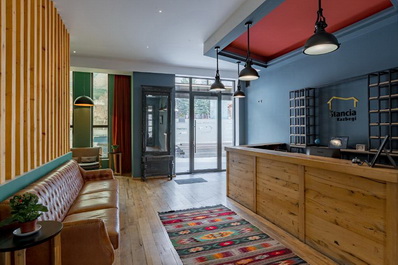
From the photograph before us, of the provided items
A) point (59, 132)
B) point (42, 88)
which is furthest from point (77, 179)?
point (42, 88)

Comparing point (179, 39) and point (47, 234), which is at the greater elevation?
point (179, 39)

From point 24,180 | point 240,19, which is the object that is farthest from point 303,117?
point 24,180

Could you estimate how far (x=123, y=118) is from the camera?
7645 mm

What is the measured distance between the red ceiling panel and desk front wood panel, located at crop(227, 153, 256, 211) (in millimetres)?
2429

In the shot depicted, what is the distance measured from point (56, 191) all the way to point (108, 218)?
2.37 feet

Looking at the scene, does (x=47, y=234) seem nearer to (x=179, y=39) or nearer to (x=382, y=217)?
(x=382, y=217)

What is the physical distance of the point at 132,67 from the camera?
6621mm

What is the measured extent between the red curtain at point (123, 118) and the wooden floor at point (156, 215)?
3.54 ft

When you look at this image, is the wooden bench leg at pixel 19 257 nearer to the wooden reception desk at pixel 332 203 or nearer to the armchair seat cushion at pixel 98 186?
the armchair seat cushion at pixel 98 186

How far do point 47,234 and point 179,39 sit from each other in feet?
14.2

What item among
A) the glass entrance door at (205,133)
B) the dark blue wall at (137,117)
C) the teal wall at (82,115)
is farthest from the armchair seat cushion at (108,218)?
the teal wall at (82,115)

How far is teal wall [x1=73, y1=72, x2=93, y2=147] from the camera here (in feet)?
24.3

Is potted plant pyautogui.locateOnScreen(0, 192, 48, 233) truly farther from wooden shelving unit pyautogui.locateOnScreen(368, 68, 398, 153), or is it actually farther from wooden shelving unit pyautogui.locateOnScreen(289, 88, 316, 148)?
wooden shelving unit pyautogui.locateOnScreen(289, 88, 316, 148)

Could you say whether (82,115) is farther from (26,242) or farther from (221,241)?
(26,242)
